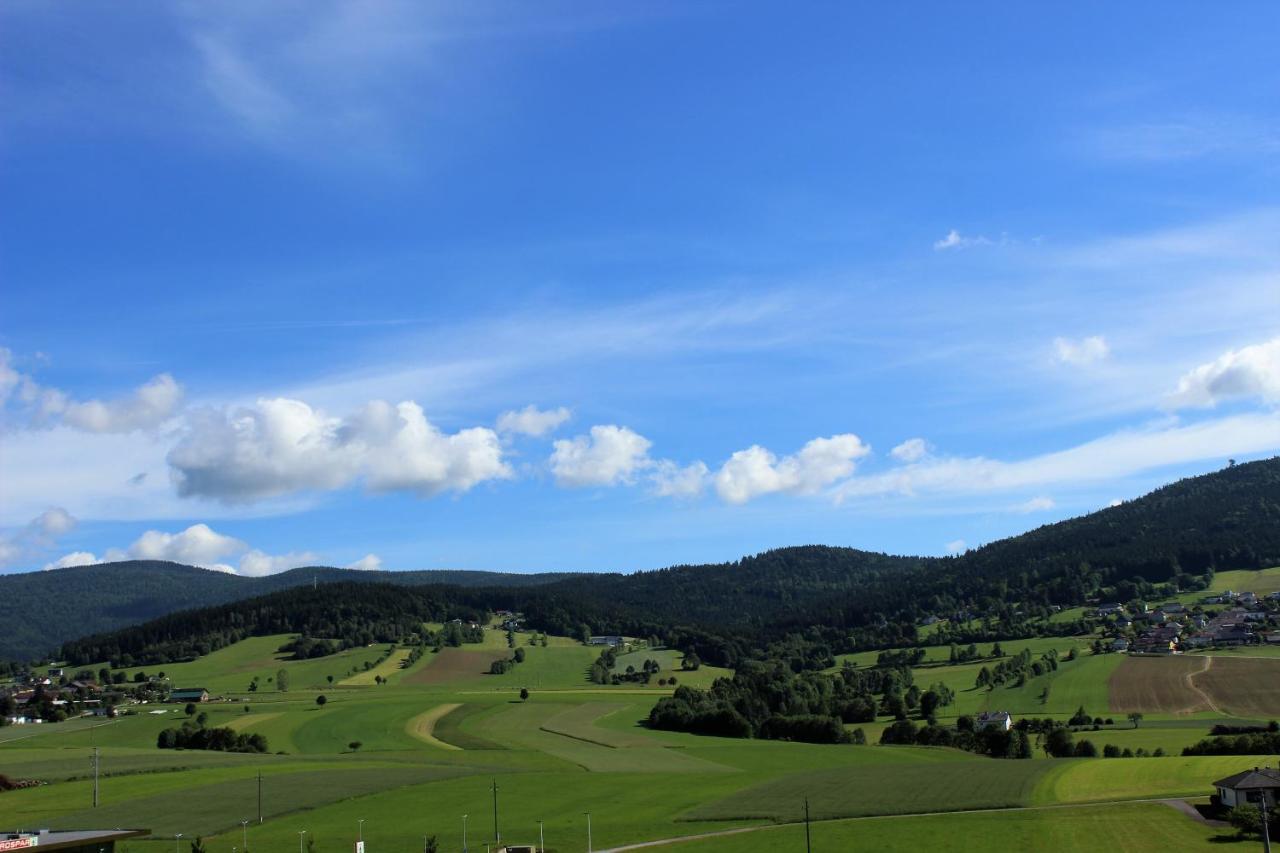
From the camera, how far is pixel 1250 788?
241 feet

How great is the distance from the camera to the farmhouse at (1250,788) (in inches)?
2882

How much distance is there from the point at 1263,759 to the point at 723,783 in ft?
155

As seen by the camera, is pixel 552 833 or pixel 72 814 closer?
pixel 552 833

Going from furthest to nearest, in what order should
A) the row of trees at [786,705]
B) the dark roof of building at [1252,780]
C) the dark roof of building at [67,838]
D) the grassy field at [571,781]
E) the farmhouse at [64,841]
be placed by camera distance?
the row of trees at [786,705] → the grassy field at [571,781] → the dark roof of building at [1252,780] → the dark roof of building at [67,838] → the farmhouse at [64,841]

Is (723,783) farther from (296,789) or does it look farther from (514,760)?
(296,789)

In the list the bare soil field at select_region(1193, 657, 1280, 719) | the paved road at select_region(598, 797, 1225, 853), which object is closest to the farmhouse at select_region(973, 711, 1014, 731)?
the bare soil field at select_region(1193, 657, 1280, 719)

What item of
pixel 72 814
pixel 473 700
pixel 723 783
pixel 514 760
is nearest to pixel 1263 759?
pixel 723 783

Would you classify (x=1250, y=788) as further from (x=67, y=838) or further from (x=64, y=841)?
(x=67, y=838)

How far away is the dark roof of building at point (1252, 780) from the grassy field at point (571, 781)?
13.6ft

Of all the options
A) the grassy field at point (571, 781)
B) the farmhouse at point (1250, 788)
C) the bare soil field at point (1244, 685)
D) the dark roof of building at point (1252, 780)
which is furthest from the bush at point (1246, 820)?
the bare soil field at point (1244, 685)

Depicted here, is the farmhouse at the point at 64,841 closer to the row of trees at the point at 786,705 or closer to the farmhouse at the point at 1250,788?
the farmhouse at the point at 1250,788

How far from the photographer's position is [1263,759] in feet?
317

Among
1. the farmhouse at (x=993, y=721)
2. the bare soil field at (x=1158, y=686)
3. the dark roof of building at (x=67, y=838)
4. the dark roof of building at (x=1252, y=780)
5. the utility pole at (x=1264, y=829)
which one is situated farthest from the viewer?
the bare soil field at (x=1158, y=686)

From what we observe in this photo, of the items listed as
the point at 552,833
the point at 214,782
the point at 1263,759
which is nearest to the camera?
the point at 552,833
